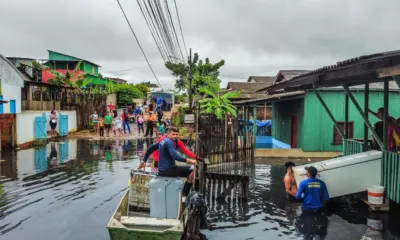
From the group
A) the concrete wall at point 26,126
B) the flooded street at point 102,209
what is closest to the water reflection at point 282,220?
the flooded street at point 102,209

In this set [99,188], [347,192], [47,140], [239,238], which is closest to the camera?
[239,238]

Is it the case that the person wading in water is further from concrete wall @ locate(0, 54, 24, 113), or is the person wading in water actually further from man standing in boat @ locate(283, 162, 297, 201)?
man standing in boat @ locate(283, 162, 297, 201)

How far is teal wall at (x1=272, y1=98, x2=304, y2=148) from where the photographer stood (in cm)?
1886

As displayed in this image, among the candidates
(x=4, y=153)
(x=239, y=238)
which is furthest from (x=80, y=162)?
(x=239, y=238)

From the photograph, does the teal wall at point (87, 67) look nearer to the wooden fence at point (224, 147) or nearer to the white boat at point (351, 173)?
the wooden fence at point (224, 147)

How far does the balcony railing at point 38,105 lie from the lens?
845 inches

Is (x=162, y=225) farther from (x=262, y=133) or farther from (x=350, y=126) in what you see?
(x=262, y=133)

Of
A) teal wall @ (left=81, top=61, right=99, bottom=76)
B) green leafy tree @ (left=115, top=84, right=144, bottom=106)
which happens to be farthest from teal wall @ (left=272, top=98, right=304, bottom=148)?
teal wall @ (left=81, top=61, right=99, bottom=76)

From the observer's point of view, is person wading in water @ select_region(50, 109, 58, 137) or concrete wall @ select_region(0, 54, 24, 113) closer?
concrete wall @ select_region(0, 54, 24, 113)

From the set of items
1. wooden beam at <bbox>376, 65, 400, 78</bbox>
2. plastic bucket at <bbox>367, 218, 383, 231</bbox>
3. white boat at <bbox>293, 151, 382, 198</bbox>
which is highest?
wooden beam at <bbox>376, 65, 400, 78</bbox>

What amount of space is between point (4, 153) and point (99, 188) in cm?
930

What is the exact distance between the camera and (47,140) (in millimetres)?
23031

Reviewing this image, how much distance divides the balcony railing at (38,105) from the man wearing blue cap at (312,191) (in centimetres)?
1834

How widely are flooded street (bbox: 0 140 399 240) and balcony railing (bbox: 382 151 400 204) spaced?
59 centimetres
